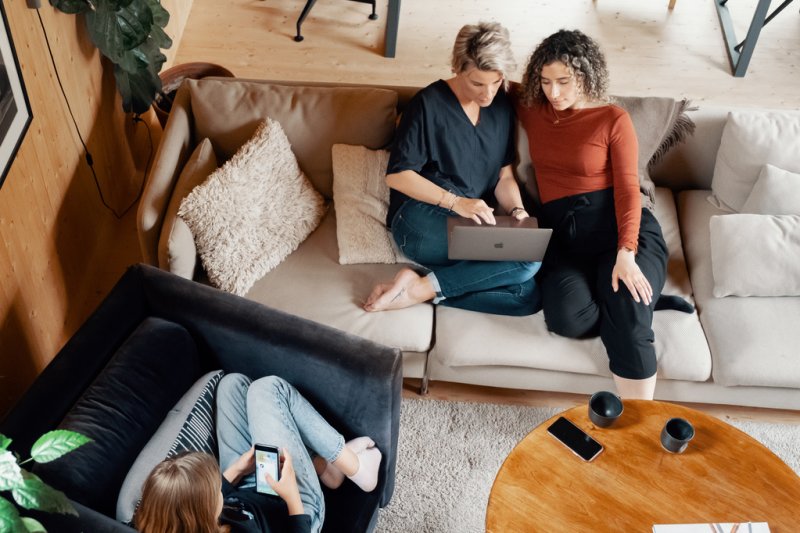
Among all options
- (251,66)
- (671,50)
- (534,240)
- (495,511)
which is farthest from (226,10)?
(495,511)

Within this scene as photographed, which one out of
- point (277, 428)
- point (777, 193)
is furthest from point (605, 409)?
point (777, 193)

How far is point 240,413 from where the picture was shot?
5.87 ft

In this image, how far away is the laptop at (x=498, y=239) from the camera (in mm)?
2094

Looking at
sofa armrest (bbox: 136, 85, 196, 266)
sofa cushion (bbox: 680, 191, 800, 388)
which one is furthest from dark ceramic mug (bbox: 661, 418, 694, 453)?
sofa armrest (bbox: 136, 85, 196, 266)

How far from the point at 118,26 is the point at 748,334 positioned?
2.21 metres

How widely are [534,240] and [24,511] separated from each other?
1.42 meters

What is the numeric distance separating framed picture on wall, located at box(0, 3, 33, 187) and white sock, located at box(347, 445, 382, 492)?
1158 millimetres

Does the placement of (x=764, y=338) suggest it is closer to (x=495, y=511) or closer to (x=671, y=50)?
(x=495, y=511)

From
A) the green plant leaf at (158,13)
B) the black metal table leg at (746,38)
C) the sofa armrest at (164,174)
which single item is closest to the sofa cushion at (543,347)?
the sofa armrest at (164,174)

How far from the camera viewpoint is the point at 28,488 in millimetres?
965

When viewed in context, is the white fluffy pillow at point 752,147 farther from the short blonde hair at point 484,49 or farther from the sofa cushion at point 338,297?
the sofa cushion at point 338,297

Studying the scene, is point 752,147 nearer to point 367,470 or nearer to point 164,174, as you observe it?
point 367,470

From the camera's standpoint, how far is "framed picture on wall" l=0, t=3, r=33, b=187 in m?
1.87

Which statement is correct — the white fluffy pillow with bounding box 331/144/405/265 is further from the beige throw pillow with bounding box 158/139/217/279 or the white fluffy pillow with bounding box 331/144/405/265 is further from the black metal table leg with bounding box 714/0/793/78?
the black metal table leg with bounding box 714/0/793/78
